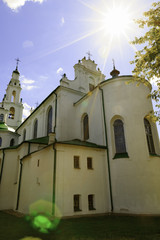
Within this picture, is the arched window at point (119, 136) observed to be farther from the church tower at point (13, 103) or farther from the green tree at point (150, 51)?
the church tower at point (13, 103)

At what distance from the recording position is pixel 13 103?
117 ft

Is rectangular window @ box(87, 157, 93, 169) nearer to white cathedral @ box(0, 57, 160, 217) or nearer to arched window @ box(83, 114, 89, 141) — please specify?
white cathedral @ box(0, 57, 160, 217)

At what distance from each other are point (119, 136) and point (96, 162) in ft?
9.22

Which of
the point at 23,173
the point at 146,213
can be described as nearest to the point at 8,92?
the point at 23,173

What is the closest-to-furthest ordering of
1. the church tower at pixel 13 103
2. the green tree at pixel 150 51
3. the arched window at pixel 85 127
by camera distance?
the green tree at pixel 150 51
the arched window at pixel 85 127
the church tower at pixel 13 103

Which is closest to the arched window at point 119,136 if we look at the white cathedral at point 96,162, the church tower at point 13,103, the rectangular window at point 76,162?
the white cathedral at point 96,162

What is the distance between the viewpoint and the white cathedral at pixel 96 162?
457 inches

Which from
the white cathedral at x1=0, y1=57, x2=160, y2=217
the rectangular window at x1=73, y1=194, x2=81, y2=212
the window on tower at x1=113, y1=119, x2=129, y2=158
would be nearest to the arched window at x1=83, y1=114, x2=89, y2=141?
the white cathedral at x1=0, y1=57, x2=160, y2=217

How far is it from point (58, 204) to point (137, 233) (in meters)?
5.32

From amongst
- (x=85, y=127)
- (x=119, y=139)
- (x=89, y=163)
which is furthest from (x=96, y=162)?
(x=85, y=127)

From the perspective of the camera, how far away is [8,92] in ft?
119

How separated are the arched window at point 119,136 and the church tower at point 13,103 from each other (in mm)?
25735

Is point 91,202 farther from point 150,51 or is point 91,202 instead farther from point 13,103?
point 13,103

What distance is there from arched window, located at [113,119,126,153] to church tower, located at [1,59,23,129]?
84.4 feet
